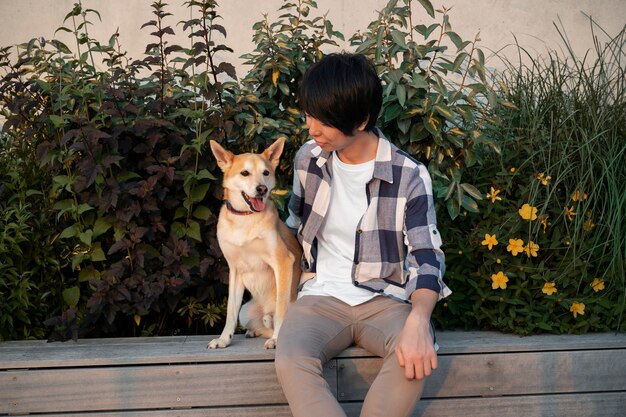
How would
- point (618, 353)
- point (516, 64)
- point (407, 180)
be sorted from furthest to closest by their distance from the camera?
point (516, 64), point (618, 353), point (407, 180)

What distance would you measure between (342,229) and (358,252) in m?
0.11

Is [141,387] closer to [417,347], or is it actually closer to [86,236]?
[86,236]

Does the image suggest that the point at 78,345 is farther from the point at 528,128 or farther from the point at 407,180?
the point at 528,128

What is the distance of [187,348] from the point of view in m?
2.79

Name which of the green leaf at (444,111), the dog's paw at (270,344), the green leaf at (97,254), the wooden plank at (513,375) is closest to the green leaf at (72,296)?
the green leaf at (97,254)

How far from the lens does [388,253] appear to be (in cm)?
264

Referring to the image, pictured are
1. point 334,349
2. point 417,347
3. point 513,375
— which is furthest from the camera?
point 513,375

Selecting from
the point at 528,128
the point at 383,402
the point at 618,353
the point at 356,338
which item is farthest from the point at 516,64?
the point at 383,402

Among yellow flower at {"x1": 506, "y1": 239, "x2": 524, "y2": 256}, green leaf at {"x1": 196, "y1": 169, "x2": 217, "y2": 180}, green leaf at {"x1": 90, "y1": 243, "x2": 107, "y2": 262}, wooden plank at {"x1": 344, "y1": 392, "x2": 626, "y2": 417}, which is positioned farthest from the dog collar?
yellow flower at {"x1": 506, "y1": 239, "x2": 524, "y2": 256}

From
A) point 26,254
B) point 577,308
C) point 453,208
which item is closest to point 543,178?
point 453,208

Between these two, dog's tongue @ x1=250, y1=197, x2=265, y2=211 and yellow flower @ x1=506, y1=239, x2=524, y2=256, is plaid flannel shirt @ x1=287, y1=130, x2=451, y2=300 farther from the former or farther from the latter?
yellow flower @ x1=506, y1=239, x2=524, y2=256

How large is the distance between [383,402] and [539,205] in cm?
128

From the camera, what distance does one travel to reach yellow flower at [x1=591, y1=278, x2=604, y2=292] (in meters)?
3.01

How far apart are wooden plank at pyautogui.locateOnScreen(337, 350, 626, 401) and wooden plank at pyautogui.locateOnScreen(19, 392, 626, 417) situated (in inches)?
1.1
